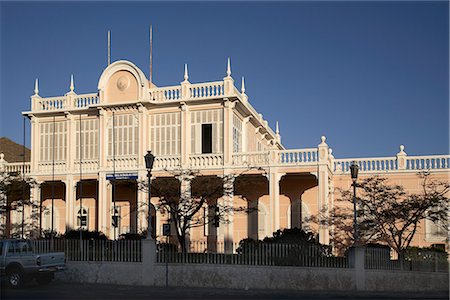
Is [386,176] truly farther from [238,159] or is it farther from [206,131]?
[206,131]

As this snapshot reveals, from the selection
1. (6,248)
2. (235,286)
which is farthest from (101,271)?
(235,286)

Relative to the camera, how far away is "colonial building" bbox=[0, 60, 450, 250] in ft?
97.9

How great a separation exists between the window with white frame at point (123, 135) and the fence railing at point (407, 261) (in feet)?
52.8

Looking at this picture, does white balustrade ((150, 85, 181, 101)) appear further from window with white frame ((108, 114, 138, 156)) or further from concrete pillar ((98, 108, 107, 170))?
concrete pillar ((98, 108, 107, 170))

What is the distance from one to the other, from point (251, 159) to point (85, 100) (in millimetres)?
10305

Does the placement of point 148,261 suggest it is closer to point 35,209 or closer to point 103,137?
point 103,137

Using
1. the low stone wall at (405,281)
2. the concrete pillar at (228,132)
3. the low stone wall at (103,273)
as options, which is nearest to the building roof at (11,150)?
the concrete pillar at (228,132)

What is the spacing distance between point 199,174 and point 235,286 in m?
11.2

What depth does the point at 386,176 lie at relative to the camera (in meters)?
30.4

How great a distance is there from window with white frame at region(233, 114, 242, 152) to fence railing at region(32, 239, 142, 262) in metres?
11.8

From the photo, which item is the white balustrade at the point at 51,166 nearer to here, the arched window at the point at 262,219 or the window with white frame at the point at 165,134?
the window with white frame at the point at 165,134

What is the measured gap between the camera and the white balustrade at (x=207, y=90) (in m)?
30.5

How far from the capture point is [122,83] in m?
32.1

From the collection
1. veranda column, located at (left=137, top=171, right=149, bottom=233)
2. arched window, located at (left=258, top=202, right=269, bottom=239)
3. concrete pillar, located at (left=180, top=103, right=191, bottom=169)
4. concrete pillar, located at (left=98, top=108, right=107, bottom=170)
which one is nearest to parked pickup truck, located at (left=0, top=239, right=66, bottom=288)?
veranda column, located at (left=137, top=171, right=149, bottom=233)
